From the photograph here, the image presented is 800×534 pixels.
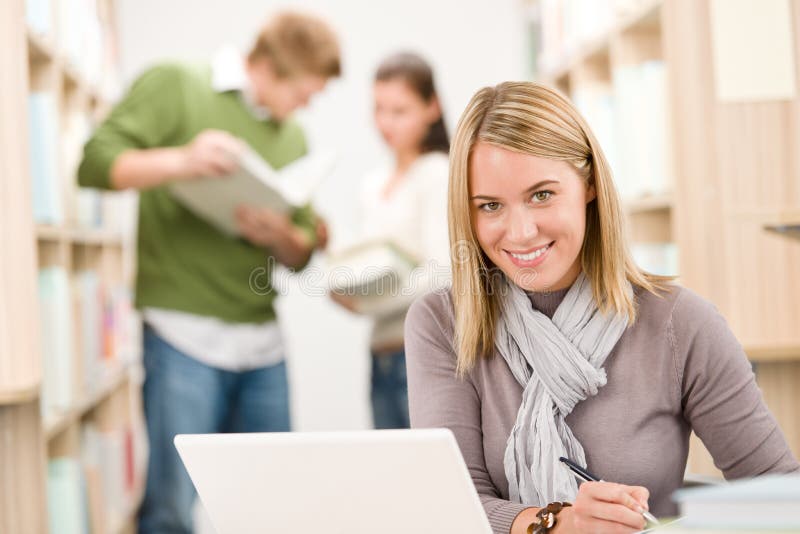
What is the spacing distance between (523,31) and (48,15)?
2.29 metres

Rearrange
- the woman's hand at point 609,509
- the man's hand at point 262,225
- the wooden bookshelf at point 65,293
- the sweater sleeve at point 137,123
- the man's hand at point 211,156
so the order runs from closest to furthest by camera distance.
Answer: the woman's hand at point 609,509, the wooden bookshelf at point 65,293, the man's hand at point 211,156, the sweater sleeve at point 137,123, the man's hand at point 262,225

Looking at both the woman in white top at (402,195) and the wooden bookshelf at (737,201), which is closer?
the wooden bookshelf at (737,201)

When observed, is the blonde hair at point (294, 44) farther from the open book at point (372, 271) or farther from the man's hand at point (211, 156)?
the open book at point (372, 271)

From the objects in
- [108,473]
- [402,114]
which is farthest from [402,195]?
[108,473]

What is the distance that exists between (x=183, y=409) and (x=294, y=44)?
967 mm

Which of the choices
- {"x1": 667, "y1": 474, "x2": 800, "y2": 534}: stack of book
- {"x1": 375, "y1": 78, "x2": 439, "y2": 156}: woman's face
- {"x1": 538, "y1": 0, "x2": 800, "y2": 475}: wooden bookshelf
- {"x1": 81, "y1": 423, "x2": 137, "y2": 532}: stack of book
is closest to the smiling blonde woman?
{"x1": 667, "y1": 474, "x2": 800, "y2": 534}: stack of book

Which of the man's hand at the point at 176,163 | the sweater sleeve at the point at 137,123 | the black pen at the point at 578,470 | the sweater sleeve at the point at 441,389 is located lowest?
the black pen at the point at 578,470

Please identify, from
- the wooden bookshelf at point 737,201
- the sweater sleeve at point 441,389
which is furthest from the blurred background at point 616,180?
the sweater sleeve at point 441,389

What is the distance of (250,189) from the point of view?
2025mm

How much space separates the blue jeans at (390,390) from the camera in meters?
2.39

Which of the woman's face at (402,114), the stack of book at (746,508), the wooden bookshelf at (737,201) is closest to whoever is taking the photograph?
the stack of book at (746,508)

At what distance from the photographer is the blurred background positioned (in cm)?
168

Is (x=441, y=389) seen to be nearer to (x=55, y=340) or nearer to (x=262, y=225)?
(x=262, y=225)

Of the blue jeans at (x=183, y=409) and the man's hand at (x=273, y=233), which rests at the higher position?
the man's hand at (x=273, y=233)
